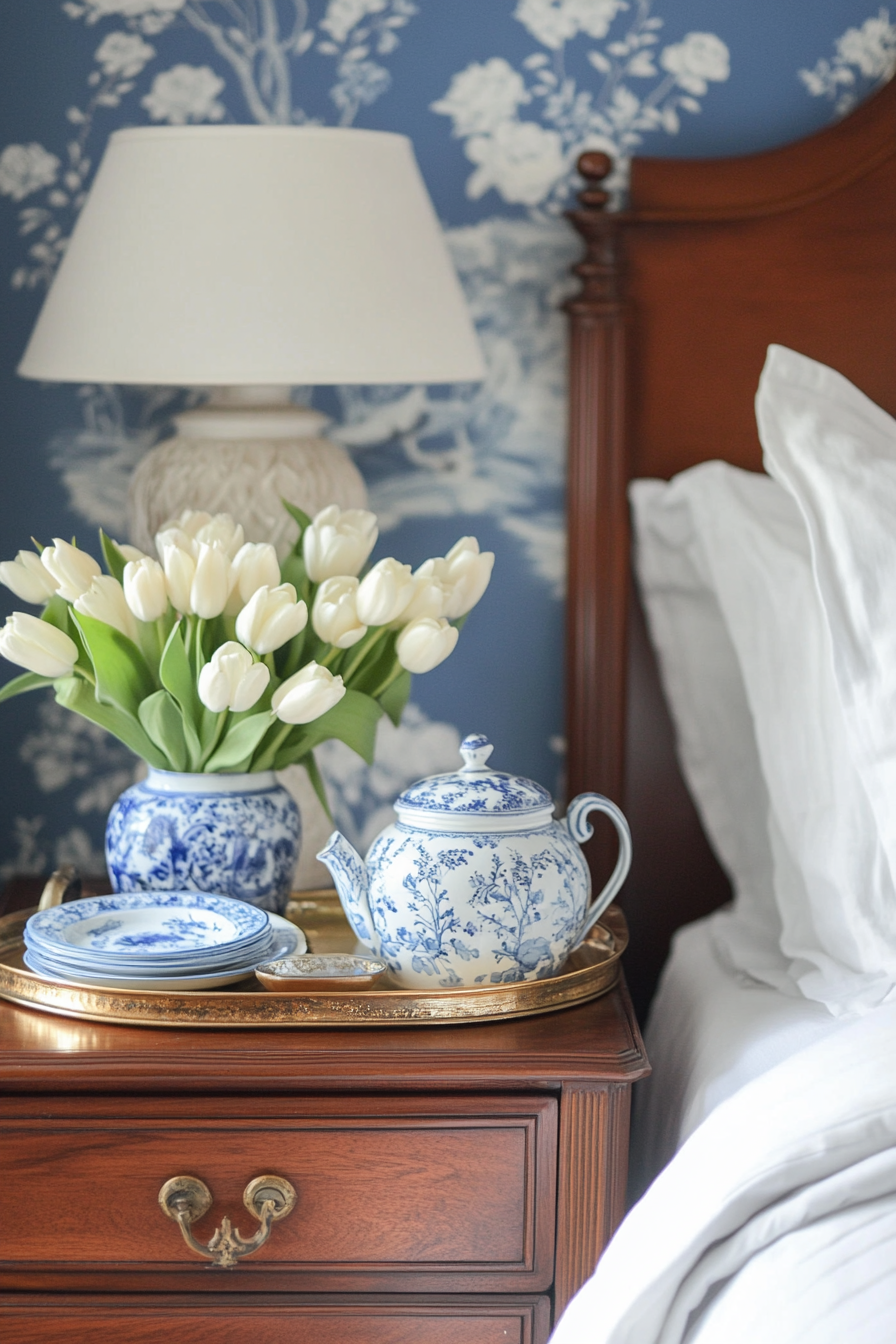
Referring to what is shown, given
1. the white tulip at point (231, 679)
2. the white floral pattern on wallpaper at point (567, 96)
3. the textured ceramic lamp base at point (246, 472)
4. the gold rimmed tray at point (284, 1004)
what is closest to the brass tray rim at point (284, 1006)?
the gold rimmed tray at point (284, 1004)

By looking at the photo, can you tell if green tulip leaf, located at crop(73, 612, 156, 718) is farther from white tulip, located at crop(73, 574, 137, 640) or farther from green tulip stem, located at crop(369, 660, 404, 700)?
green tulip stem, located at crop(369, 660, 404, 700)

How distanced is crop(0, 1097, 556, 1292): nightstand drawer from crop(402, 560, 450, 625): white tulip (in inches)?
14.5

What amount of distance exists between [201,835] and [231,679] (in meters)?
0.14

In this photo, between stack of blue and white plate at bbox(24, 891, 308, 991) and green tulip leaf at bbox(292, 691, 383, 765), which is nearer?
stack of blue and white plate at bbox(24, 891, 308, 991)

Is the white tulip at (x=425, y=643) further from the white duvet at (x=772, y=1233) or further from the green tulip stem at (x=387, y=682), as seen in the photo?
the white duvet at (x=772, y=1233)

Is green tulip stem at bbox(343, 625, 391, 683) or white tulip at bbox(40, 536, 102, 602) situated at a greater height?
white tulip at bbox(40, 536, 102, 602)

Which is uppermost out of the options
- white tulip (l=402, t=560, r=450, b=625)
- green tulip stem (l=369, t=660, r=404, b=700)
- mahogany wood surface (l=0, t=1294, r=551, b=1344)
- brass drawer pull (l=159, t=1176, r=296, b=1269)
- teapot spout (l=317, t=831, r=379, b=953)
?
white tulip (l=402, t=560, r=450, b=625)

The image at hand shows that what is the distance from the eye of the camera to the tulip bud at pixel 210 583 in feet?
3.15

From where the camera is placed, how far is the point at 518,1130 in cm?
89

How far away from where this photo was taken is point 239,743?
1.01 metres

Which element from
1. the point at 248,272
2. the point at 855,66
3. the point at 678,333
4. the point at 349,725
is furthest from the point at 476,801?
the point at 855,66

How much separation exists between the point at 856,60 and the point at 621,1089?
106 cm

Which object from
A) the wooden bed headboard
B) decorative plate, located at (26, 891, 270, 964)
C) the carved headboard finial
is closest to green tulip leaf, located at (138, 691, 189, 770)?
decorative plate, located at (26, 891, 270, 964)

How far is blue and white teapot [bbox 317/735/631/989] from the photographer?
91 cm
